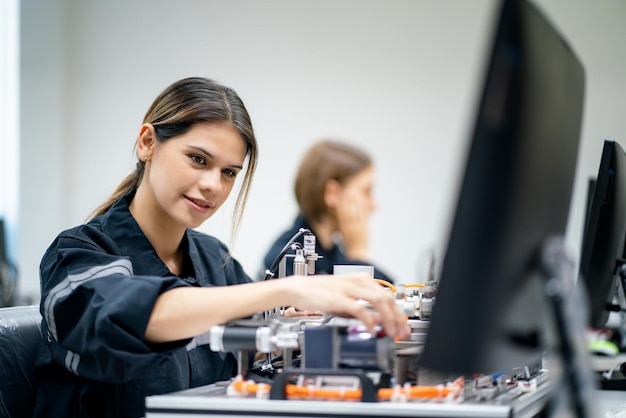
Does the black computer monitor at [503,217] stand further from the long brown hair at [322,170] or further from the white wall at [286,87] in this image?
the white wall at [286,87]

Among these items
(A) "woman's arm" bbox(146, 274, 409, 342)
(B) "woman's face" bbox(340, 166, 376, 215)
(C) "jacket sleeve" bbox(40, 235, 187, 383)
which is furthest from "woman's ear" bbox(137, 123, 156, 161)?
(B) "woman's face" bbox(340, 166, 376, 215)

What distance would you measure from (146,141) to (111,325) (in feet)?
1.86

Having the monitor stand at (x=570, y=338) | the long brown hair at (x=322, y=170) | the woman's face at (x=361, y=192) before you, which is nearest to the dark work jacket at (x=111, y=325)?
the monitor stand at (x=570, y=338)

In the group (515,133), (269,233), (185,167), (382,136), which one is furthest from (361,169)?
(515,133)

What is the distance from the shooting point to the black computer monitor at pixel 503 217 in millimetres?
687

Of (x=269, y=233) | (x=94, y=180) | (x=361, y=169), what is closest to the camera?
(x=361, y=169)

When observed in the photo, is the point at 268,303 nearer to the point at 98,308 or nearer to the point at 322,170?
the point at 98,308

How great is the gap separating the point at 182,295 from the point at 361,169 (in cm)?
291

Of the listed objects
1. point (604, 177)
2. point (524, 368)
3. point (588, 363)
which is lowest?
point (524, 368)

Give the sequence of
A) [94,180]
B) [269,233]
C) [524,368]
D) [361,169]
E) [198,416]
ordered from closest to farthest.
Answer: [198,416]
[524,368]
[361,169]
[269,233]
[94,180]

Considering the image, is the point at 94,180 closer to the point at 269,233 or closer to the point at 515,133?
the point at 269,233

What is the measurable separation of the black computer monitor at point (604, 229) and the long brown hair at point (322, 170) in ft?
6.24

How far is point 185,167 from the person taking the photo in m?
1.35

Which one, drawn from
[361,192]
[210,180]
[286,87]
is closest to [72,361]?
[210,180]
